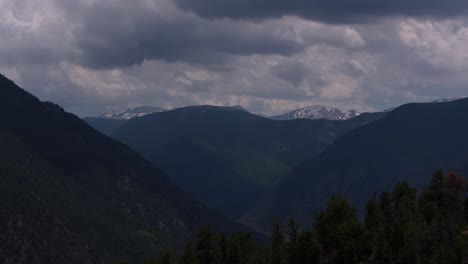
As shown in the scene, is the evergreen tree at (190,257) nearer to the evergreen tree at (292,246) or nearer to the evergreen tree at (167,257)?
the evergreen tree at (167,257)

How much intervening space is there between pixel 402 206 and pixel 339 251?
27.6m

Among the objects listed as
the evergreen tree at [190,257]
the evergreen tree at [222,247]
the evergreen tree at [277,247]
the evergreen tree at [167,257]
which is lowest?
the evergreen tree at [167,257]

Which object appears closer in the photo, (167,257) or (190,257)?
(190,257)

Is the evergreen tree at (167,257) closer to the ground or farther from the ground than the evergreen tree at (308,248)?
closer to the ground

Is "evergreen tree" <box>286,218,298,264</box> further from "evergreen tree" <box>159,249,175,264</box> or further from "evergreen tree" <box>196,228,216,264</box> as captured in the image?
"evergreen tree" <box>159,249,175,264</box>

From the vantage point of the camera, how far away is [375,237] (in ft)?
412

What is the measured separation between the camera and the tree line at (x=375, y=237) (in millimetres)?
119312

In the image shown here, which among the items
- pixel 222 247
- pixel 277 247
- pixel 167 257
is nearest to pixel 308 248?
pixel 277 247

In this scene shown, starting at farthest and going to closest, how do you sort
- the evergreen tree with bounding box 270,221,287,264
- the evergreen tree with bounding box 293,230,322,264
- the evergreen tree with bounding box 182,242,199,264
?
the evergreen tree with bounding box 182,242,199,264 < the evergreen tree with bounding box 270,221,287,264 < the evergreen tree with bounding box 293,230,322,264

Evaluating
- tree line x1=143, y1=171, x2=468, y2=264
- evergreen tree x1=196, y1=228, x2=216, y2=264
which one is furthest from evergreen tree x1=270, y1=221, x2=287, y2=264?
evergreen tree x1=196, y1=228, x2=216, y2=264

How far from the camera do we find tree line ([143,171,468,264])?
4697 inches

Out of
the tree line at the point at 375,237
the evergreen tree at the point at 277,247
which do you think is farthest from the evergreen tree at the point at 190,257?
the evergreen tree at the point at 277,247

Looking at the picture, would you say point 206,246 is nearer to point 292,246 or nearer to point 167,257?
point 167,257

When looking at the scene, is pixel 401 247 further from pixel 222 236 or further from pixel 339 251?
pixel 222 236
